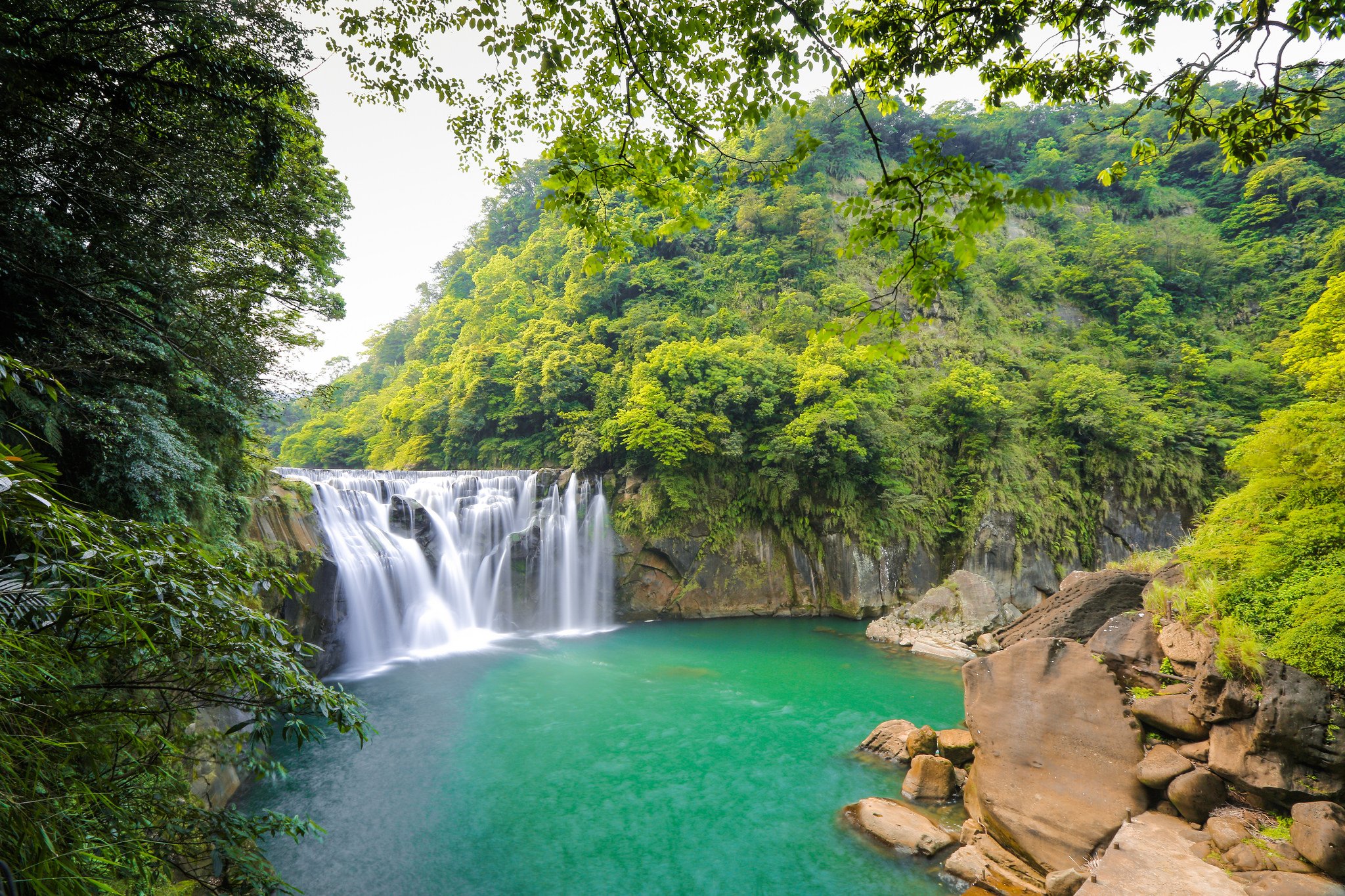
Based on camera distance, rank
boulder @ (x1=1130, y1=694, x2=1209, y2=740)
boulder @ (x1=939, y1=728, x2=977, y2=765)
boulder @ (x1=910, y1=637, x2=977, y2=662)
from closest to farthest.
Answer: boulder @ (x1=1130, y1=694, x2=1209, y2=740) < boulder @ (x1=939, y1=728, x2=977, y2=765) < boulder @ (x1=910, y1=637, x2=977, y2=662)

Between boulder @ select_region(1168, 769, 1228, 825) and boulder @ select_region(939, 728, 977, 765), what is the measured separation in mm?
2555

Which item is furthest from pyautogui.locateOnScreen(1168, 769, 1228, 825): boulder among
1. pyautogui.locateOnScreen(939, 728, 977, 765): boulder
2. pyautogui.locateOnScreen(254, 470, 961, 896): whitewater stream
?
pyautogui.locateOnScreen(939, 728, 977, 765): boulder

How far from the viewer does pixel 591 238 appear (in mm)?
2979

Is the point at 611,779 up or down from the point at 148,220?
down

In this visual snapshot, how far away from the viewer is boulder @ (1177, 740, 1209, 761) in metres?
4.57

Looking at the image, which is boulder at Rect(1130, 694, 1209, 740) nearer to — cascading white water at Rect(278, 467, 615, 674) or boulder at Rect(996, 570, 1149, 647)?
boulder at Rect(996, 570, 1149, 647)

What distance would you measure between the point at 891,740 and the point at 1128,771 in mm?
3495

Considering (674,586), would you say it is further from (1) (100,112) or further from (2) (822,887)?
(1) (100,112)

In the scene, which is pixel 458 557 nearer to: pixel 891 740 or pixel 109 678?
pixel 891 740

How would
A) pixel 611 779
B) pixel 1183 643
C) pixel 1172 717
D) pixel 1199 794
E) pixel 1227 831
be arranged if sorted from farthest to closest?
pixel 611 779, pixel 1183 643, pixel 1172 717, pixel 1199 794, pixel 1227 831

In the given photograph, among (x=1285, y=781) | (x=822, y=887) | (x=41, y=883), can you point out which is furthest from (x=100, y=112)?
(x=1285, y=781)

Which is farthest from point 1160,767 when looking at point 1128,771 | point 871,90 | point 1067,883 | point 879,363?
point 879,363

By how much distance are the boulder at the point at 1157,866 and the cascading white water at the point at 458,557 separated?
12.9 meters

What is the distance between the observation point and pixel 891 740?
7.94 meters
